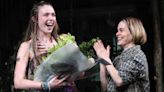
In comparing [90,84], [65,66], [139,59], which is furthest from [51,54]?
[90,84]

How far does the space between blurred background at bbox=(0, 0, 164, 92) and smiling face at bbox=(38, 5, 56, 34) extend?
2.76 metres

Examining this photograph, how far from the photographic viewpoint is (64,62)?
3.61m

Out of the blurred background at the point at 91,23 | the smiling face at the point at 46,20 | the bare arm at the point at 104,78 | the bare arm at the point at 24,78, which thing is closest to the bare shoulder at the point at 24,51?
the bare arm at the point at 24,78

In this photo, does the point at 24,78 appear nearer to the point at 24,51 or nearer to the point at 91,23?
the point at 24,51

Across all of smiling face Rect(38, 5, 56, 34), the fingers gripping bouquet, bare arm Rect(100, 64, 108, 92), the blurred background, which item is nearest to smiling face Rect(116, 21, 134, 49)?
bare arm Rect(100, 64, 108, 92)

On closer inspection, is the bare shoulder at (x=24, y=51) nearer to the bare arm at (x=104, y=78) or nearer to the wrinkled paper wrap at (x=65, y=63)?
the wrinkled paper wrap at (x=65, y=63)

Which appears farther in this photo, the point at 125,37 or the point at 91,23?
the point at 91,23

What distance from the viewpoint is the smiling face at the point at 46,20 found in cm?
399

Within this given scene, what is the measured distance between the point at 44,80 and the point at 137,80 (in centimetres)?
145

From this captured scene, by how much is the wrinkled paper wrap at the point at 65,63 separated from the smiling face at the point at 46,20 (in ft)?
1.27

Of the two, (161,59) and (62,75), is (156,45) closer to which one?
(161,59)

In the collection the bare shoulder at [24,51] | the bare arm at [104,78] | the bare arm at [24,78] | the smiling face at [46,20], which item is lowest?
the bare arm at [104,78]

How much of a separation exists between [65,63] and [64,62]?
0.01m

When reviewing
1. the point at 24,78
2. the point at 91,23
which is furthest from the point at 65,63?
the point at 91,23
